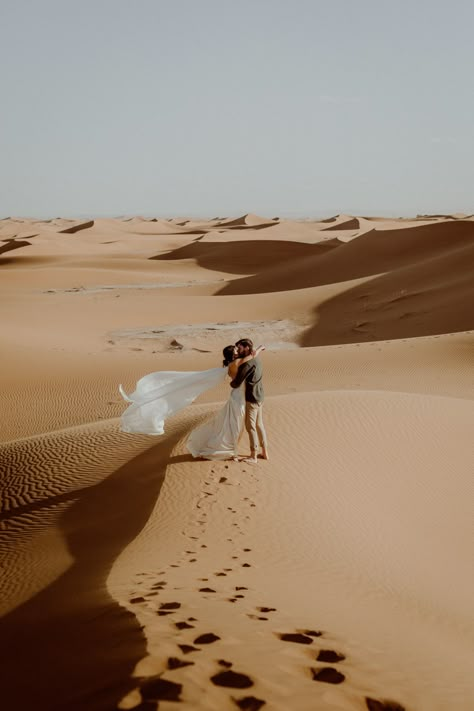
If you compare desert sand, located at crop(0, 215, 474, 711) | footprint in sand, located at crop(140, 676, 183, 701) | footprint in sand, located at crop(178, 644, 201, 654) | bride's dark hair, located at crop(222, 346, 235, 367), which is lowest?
desert sand, located at crop(0, 215, 474, 711)

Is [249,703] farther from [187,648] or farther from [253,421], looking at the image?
[253,421]

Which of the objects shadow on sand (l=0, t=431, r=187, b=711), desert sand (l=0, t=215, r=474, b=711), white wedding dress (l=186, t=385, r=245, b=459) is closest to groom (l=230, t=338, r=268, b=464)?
white wedding dress (l=186, t=385, r=245, b=459)

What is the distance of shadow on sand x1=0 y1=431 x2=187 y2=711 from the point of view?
9.07 ft

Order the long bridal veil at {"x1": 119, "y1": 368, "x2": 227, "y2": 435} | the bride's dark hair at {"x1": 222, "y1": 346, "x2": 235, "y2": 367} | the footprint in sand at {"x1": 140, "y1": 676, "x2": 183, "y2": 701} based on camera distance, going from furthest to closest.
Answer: the long bridal veil at {"x1": 119, "y1": 368, "x2": 227, "y2": 435} → the bride's dark hair at {"x1": 222, "y1": 346, "x2": 235, "y2": 367} → the footprint in sand at {"x1": 140, "y1": 676, "x2": 183, "y2": 701}

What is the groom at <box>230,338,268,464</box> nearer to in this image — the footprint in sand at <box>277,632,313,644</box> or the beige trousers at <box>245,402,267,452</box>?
the beige trousers at <box>245,402,267,452</box>

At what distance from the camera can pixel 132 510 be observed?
272 inches

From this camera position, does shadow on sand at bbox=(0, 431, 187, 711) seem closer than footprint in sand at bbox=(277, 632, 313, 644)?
Yes

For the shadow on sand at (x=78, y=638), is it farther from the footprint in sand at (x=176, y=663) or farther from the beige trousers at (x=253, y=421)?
the beige trousers at (x=253, y=421)

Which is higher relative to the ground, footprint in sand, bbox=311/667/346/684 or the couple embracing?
the couple embracing

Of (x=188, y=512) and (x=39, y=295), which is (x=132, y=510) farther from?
(x=39, y=295)

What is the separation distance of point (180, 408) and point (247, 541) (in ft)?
8.48

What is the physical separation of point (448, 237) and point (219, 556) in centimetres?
3347

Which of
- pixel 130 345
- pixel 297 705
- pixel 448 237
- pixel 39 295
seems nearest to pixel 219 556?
pixel 297 705

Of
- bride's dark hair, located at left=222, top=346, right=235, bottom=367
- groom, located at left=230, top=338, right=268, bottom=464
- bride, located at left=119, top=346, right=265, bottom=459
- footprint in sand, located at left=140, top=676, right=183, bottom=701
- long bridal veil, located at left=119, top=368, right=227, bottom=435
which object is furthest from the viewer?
long bridal veil, located at left=119, top=368, right=227, bottom=435
